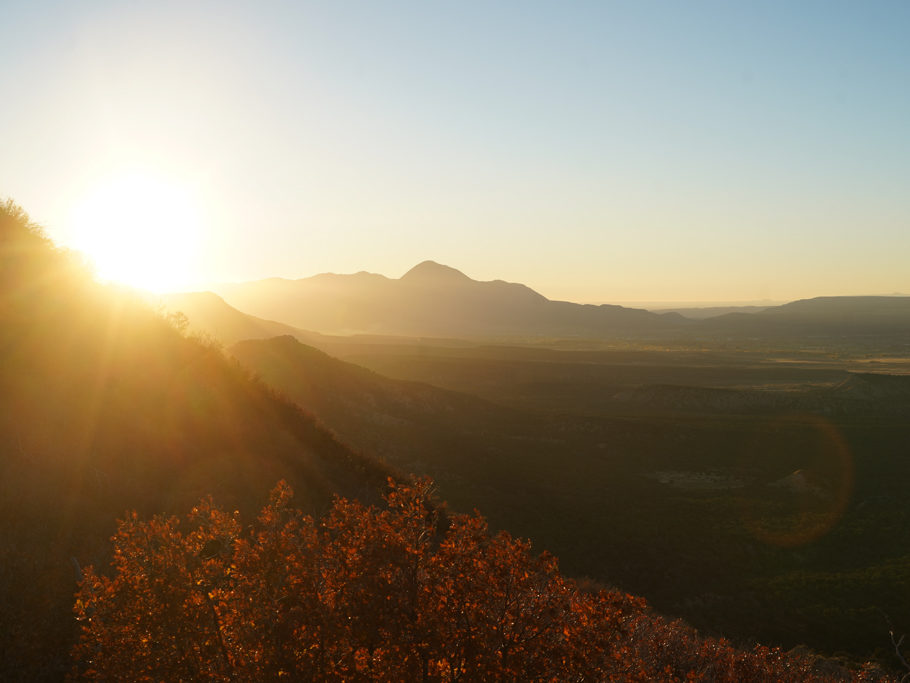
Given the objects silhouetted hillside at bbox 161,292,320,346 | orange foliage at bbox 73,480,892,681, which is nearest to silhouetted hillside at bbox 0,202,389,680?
orange foliage at bbox 73,480,892,681

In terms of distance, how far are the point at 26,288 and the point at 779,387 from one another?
123157 mm

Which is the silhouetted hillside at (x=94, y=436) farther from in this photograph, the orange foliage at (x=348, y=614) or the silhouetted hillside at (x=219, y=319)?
the silhouetted hillside at (x=219, y=319)

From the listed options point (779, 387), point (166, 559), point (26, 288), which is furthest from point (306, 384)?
point (779, 387)

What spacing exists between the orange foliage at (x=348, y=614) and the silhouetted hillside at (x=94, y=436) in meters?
4.97

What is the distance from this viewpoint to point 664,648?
14.7 m

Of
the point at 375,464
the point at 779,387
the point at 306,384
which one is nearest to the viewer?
the point at 375,464

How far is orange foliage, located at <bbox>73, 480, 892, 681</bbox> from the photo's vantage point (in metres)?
7.49

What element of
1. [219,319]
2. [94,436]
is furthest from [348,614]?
[219,319]

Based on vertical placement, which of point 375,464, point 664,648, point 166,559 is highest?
point 166,559

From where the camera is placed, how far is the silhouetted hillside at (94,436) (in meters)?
12.0

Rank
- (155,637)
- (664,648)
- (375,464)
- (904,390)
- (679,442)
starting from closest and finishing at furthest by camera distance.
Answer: (155,637) < (664,648) < (375,464) < (679,442) < (904,390)

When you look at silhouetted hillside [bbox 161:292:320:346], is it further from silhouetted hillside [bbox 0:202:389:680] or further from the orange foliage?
the orange foliage

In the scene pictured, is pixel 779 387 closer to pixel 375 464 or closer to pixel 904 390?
pixel 904 390

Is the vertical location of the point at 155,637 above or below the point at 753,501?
above
